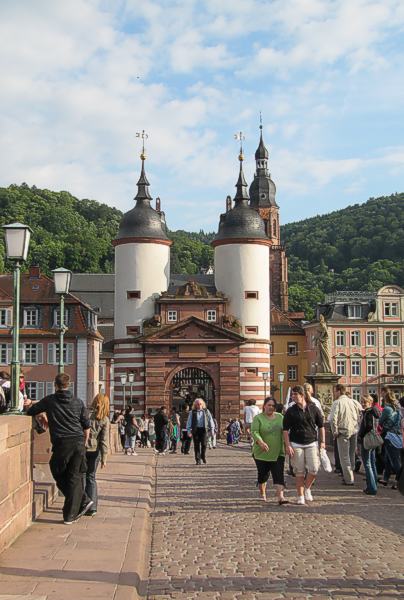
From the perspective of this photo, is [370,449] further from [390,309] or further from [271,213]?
[271,213]

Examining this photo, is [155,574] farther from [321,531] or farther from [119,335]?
[119,335]

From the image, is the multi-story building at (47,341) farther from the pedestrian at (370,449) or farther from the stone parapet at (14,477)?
the stone parapet at (14,477)

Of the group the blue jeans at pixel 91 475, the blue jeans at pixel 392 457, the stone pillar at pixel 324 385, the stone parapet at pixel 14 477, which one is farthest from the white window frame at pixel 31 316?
the stone parapet at pixel 14 477

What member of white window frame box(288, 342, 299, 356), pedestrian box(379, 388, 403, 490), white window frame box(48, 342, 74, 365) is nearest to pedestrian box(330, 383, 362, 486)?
pedestrian box(379, 388, 403, 490)

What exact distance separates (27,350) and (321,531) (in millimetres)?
52504

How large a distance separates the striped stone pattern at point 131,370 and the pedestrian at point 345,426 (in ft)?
133

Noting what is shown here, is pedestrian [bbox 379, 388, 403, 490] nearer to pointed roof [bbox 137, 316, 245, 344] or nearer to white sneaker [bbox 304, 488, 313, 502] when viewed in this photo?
white sneaker [bbox 304, 488, 313, 502]

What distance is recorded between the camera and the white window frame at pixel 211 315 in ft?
192

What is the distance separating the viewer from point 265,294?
5988 centimetres

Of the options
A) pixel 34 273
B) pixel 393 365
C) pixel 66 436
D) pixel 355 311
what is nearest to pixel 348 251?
pixel 355 311

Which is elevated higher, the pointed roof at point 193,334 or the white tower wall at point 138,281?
the white tower wall at point 138,281

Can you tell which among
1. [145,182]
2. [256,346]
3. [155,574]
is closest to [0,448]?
[155,574]

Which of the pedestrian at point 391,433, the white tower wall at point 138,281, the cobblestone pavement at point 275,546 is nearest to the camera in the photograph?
the cobblestone pavement at point 275,546

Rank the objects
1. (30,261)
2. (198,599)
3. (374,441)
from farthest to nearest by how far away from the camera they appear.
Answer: (30,261) < (374,441) < (198,599)
